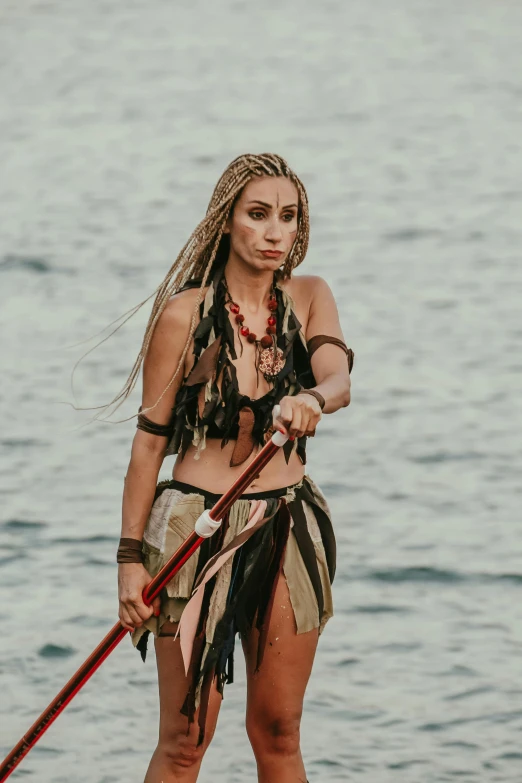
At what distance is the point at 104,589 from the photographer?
6859 millimetres

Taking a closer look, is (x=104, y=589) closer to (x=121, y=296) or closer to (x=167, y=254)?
(x=121, y=296)

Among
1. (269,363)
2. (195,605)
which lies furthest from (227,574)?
(269,363)

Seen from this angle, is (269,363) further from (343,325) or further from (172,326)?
(343,325)

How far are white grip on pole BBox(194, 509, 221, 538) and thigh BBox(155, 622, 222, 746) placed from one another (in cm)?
34

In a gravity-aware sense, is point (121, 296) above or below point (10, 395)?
above

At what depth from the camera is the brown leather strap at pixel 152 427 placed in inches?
166

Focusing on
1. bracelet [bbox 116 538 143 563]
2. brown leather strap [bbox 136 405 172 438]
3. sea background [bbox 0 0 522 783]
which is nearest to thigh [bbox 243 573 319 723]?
bracelet [bbox 116 538 143 563]

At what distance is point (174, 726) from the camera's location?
165 inches

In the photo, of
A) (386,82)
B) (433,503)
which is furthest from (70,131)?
(433,503)

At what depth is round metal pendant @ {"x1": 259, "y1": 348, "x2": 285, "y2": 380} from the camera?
424 cm

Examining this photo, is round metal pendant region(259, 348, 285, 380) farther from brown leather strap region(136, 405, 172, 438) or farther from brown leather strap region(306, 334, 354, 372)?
brown leather strap region(136, 405, 172, 438)

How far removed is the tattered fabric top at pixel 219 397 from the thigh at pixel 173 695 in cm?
47

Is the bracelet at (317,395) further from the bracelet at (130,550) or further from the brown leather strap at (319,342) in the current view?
the bracelet at (130,550)

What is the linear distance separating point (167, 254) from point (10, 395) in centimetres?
355
